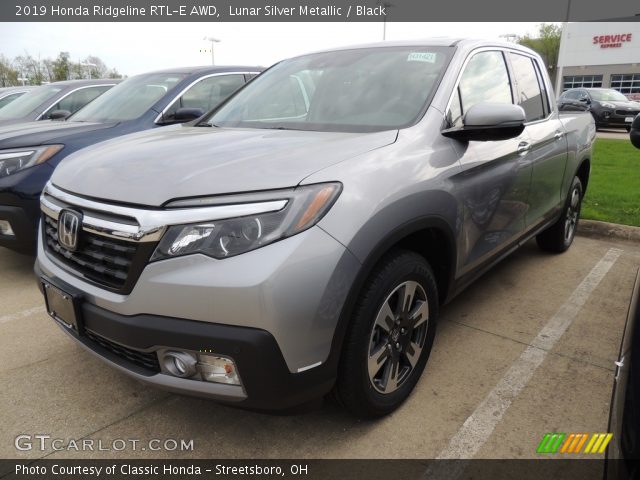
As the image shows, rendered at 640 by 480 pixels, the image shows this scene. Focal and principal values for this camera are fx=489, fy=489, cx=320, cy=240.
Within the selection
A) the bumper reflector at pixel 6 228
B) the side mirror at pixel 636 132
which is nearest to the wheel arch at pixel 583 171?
the side mirror at pixel 636 132

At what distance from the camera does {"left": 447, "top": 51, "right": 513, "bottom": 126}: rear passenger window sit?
257 cm

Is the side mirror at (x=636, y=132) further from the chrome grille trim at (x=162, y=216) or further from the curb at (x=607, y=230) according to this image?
the curb at (x=607, y=230)

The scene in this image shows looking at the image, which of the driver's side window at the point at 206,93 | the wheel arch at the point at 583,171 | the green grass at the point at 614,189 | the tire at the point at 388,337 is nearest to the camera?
the tire at the point at 388,337

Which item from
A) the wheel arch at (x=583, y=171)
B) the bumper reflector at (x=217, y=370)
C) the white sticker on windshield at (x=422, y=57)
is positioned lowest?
the bumper reflector at (x=217, y=370)

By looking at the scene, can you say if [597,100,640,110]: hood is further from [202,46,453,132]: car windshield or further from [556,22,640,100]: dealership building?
[556,22,640,100]: dealership building

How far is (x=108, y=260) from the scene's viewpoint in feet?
6.09

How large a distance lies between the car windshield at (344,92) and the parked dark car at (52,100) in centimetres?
498

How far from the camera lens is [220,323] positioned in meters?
1.65

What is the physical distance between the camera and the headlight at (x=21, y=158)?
12.3 feet

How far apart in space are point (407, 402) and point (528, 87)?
8.18 feet

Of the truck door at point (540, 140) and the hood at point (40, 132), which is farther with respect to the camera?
the hood at point (40, 132)

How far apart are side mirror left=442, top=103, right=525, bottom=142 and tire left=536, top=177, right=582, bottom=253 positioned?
2.24 m

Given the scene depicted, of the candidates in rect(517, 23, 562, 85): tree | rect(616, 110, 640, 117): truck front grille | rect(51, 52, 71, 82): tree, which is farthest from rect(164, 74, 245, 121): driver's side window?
rect(517, 23, 562, 85): tree

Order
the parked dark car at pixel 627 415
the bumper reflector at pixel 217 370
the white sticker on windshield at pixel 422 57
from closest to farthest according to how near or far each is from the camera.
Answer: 1. the parked dark car at pixel 627 415
2. the bumper reflector at pixel 217 370
3. the white sticker on windshield at pixel 422 57
